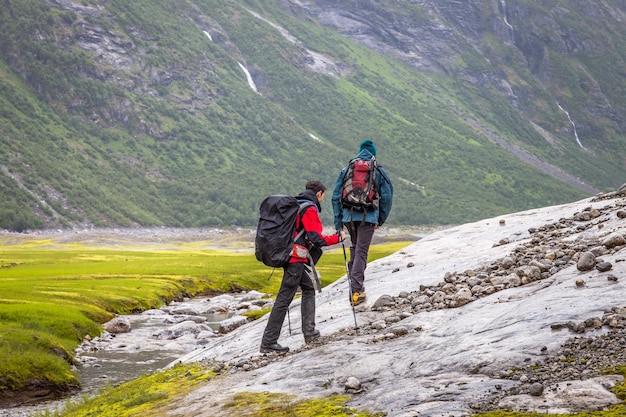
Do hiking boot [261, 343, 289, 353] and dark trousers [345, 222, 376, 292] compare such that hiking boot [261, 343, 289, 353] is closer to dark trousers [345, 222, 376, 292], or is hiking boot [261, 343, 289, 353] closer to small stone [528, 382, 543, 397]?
dark trousers [345, 222, 376, 292]

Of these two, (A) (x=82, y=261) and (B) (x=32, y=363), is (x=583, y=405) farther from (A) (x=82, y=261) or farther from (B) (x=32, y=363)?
(A) (x=82, y=261)

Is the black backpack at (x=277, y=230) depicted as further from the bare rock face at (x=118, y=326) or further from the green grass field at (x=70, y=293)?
the bare rock face at (x=118, y=326)

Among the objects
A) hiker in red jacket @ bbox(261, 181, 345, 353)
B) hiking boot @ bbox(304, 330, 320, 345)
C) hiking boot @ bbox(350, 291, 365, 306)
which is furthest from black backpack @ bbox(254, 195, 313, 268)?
hiking boot @ bbox(350, 291, 365, 306)

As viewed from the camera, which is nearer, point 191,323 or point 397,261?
point 397,261

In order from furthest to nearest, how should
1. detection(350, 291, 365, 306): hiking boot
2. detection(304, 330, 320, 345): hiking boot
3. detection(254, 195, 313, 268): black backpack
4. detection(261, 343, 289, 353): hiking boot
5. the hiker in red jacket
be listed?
detection(350, 291, 365, 306): hiking boot → detection(261, 343, 289, 353): hiking boot → detection(304, 330, 320, 345): hiking boot → the hiker in red jacket → detection(254, 195, 313, 268): black backpack

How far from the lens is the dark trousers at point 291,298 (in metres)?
16.4

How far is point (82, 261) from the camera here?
86.1m

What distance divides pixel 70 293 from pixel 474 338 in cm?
4143

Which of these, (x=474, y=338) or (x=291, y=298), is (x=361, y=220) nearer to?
(x=291, y=298)

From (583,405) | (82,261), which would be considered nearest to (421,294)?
(583,405)

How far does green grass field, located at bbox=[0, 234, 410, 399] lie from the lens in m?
25.8

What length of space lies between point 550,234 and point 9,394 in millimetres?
18349

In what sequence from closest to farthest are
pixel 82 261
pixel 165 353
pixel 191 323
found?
1. pixel 165 353
2. pixel 191 323
3. pixel 82 261

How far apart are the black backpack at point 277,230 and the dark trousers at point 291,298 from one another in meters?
0.35
